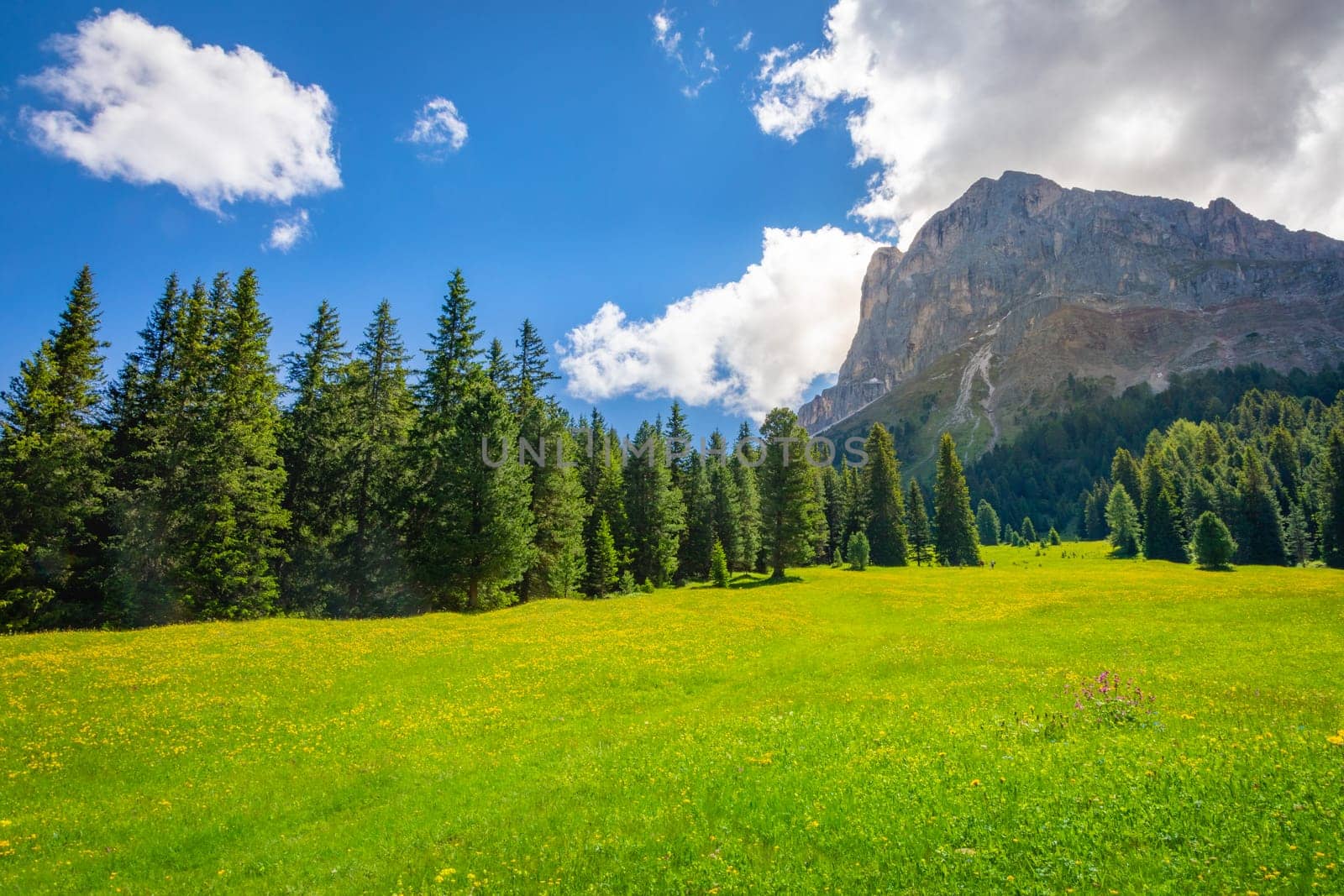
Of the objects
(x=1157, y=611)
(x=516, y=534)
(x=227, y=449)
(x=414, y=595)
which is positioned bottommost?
(x=1157, y=611)

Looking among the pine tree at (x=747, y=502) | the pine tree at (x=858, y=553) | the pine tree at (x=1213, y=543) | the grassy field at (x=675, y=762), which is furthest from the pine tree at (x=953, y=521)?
the grassy field at (x=675, y=762)

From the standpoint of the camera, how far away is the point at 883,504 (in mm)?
89125

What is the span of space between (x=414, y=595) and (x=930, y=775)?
40013 millimetres

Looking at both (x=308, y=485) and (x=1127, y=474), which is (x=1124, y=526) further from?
(x=308, y=485)

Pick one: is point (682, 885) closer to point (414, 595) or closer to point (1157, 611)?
point (1157, 611)

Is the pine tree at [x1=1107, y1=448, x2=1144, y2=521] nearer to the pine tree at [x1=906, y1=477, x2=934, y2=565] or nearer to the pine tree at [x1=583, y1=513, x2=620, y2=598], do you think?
the pine tree at [x1=906, y1=477, x2=934, y2=565]

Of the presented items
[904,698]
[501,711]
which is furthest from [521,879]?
[904,698]

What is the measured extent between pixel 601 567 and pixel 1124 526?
320 ft

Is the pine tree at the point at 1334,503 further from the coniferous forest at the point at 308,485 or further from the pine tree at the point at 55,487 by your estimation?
the pine tree at the point at 55,487

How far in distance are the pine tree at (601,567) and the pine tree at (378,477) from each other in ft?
61.6

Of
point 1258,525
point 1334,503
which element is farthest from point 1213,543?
point 1258,525

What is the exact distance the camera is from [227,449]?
3684 centimetres

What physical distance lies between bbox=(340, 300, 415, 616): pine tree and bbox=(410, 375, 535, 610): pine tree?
280 centimetres

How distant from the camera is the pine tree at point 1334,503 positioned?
72875mm
